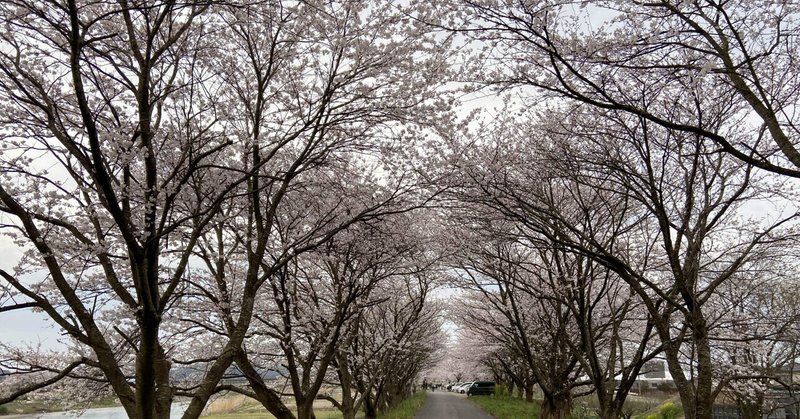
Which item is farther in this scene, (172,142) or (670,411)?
(670,411)

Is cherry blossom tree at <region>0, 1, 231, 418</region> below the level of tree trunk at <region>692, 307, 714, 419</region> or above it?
above

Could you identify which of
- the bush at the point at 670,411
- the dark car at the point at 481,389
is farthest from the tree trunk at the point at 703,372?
the dark car at the point at 481,389

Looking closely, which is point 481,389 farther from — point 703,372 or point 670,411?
point 703,372

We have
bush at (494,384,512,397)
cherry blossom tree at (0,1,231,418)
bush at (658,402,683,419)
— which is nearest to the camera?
cherry blossom tree at (0,1,231,418)

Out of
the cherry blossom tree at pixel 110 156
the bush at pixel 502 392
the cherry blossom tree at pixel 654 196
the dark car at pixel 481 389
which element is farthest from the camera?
the dark car at pixel 481 389

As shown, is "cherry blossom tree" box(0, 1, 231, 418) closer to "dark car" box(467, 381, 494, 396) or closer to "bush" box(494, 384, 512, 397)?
"bush" box(494, 384, 512, 397)

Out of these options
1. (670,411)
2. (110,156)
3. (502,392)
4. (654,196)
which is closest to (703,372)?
(654,196)

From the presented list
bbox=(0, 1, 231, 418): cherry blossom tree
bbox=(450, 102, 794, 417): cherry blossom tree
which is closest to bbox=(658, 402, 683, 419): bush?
bbox=(450, 102, 794, 417): cherry blossom tree

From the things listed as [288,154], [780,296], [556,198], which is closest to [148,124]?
[288,154]

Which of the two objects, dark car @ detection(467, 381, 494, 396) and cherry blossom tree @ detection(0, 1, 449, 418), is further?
dark car @ detection(467, 381, 494, 396)

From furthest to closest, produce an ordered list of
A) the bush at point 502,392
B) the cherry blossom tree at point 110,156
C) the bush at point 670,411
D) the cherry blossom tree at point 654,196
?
1. the bush at point 502,392
2. the bush at point 670,411
3. the cherry blossom tree at point 654,196
4. the cherry blossom tree at point 110,156

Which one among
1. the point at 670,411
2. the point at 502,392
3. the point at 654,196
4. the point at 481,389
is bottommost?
the point at 481,389

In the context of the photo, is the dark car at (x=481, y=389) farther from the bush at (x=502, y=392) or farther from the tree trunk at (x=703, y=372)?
the tree trunk at (x=703, y=372)

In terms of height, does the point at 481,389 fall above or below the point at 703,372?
below
